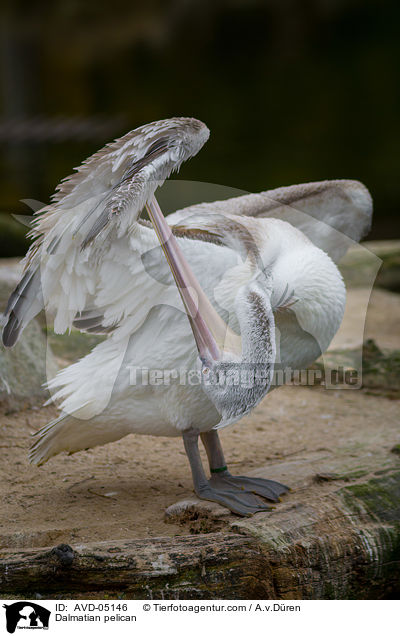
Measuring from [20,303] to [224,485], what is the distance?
2.70 feet

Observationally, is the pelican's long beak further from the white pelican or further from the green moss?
the green moss

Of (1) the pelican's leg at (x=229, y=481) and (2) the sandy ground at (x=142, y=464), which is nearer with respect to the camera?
(2) the sandy ground at (x=142, y=464)

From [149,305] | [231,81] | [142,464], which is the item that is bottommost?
[142,464]

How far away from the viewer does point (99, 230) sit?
1.61 meters

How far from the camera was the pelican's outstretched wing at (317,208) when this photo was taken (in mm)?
2387

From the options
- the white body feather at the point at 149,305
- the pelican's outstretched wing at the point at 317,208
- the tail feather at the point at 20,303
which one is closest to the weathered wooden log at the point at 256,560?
the white body feather at the point at 149,305

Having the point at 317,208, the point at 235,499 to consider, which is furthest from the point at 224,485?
the point at 317,208

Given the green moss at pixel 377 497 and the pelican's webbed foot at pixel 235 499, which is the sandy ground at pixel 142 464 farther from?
the green moss at pixel 377 497

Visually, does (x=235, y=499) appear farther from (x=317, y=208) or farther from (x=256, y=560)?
(x=317, y=208)

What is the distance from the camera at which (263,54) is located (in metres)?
8.98

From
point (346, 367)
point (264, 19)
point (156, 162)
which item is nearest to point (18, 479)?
point (156, 162)
